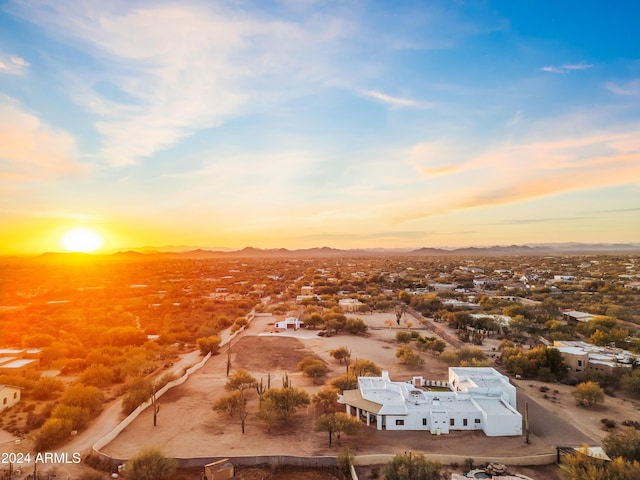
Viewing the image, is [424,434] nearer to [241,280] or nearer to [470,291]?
[470,291]

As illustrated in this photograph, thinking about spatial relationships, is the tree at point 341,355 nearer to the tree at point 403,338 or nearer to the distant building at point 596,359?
the tree at point 403,338

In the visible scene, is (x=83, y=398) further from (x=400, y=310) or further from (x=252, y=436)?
Answer: (x=400, y=310)

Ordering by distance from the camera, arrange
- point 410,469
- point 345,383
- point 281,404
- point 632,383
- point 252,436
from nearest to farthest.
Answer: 1. point 410,469
2. point 252,436
3. point 281,404
4. point 632,383
5. point 345,383

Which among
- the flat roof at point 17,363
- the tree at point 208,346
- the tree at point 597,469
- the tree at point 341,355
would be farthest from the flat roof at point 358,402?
the flat roof at point 17,363

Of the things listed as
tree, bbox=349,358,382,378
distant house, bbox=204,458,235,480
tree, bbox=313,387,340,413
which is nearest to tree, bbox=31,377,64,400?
distant house, bbox=204,458,235,480

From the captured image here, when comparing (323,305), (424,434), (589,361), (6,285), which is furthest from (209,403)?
(6,285)

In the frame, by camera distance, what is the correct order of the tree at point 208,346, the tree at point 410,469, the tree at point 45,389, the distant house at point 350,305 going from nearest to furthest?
1. the tree at point 410,469
2. the tree at point 45,389
3. the tree at point 208,346
4. the distant house at point 350,305

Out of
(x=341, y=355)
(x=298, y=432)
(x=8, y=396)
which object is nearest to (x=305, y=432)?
(x=298, y=432)
